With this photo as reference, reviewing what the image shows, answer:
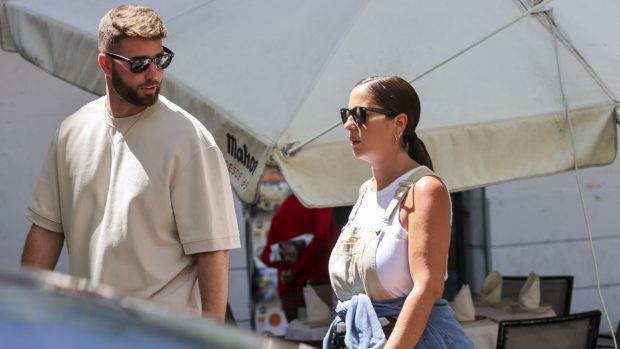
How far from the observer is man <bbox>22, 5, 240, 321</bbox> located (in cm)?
349

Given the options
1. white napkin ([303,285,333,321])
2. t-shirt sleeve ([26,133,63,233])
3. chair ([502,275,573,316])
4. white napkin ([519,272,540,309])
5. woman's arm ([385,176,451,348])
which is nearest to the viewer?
woman's arm ([385,176,451,348])

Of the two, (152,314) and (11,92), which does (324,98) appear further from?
(11,92)

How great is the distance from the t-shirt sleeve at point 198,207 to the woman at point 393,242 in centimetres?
39

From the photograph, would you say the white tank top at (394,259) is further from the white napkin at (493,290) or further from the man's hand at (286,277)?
the man's hand at (286,277)

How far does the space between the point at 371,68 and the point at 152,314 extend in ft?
9.99

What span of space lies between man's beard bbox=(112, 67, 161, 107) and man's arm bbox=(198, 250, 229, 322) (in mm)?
493

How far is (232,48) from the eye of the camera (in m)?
5.02

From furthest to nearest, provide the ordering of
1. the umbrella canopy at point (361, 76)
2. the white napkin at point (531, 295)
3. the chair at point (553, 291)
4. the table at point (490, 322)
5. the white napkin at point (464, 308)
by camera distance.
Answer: the chair at point (553, 291) < the white napkin at point (531, 295) < the white napkin at point (464, 308) < the table at point (490, 322) < the umbrella canopy at point (361, 76)

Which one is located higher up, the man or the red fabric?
the man

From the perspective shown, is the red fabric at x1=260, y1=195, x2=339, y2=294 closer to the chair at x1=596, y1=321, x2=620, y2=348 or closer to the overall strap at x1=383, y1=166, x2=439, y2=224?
the chair at x1=596, y1=321, x2=620, y2=348

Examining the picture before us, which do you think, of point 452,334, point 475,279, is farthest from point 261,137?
point 475,279

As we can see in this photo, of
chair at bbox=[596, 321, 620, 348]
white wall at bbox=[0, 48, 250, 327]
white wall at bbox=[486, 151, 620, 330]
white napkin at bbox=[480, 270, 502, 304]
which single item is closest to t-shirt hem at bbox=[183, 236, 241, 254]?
white napkin at bbox=[480, 270, 502, 304]

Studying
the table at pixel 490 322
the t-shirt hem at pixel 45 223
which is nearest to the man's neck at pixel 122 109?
the t-shirt hem at pixel 45 223

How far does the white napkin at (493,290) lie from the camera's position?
7.20 meters
